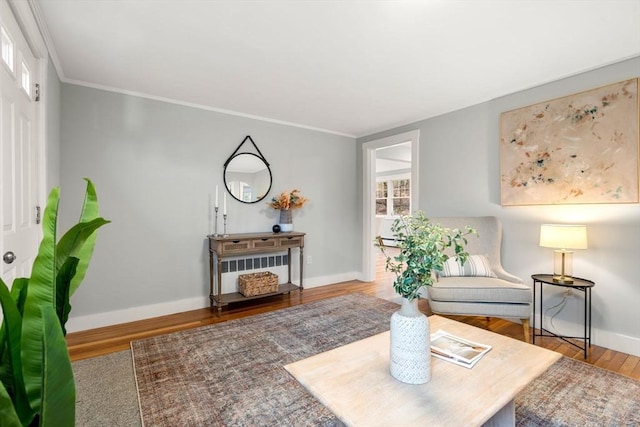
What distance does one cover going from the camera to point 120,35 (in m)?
2.09

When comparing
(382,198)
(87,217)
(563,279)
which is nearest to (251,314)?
(87,217)

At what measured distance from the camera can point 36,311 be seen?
0.71 metres

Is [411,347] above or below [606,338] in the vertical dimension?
above

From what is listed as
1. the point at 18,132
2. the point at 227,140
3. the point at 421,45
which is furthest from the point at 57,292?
the point at 227,140

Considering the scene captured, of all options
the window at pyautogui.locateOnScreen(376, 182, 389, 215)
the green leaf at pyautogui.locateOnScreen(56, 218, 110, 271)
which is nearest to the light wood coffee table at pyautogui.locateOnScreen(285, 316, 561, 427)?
the green leaf at pyautogui.locateOnScreen(56, 218, 110, 271)

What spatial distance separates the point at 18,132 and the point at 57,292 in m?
1.38

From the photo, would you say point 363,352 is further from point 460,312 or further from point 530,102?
point 530,102

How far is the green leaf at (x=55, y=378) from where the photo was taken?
25.2 inches

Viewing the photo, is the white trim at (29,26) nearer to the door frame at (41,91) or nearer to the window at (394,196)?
the door frame at (41,91)

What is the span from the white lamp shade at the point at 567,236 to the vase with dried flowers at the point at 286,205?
2.64 m

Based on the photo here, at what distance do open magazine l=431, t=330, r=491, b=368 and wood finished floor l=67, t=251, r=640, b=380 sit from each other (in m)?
1.42

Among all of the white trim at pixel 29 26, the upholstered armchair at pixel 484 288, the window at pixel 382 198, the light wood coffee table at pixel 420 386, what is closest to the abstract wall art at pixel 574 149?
the upholstered armchair at pixel 484 288

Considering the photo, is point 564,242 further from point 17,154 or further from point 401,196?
point 401,196

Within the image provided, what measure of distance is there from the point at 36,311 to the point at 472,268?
121 inches
